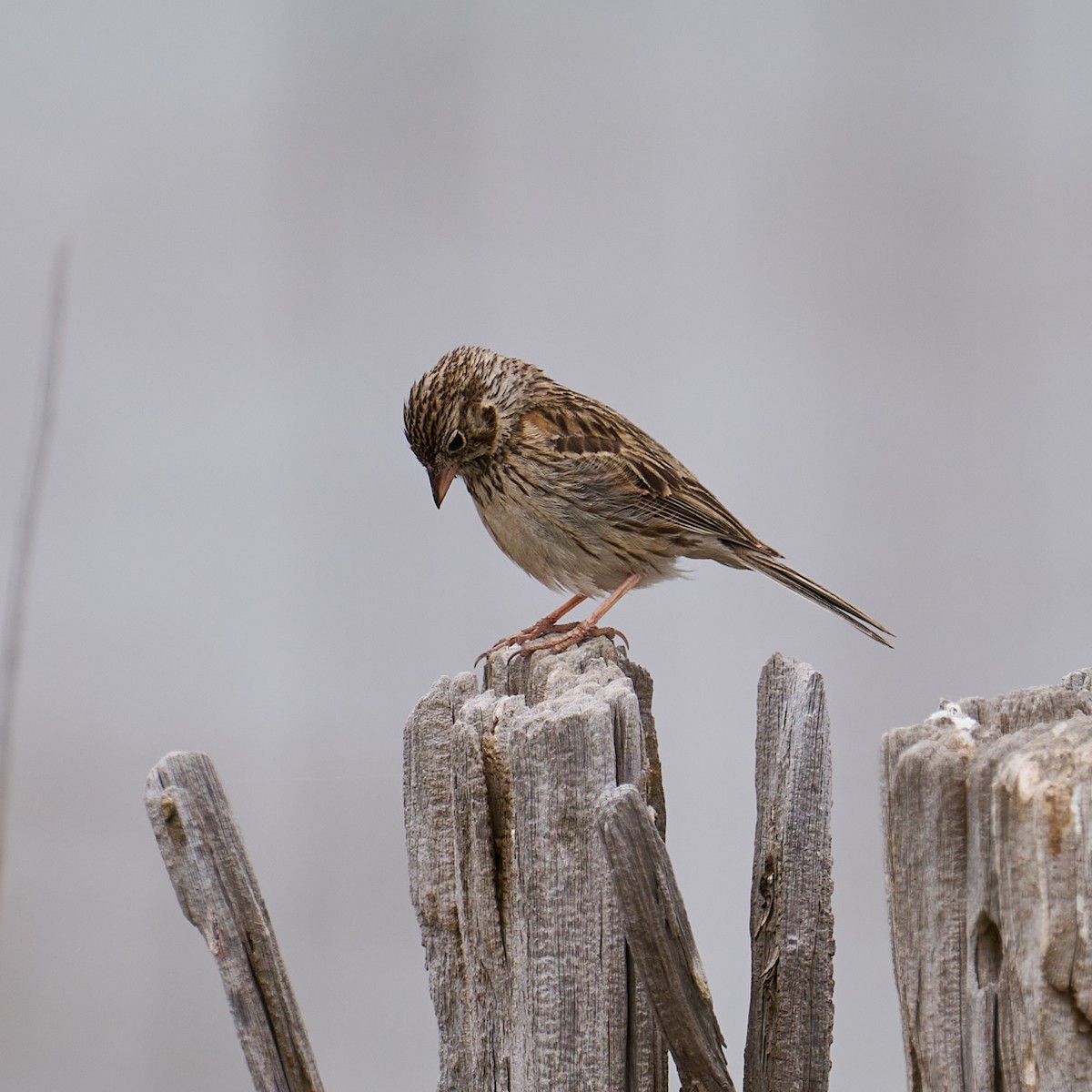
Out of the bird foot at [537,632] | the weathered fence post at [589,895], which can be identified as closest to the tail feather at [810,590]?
the bird foot at [537,632]

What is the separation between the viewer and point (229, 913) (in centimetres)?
183

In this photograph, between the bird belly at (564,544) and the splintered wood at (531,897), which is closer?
the splintered wood at (531,897)

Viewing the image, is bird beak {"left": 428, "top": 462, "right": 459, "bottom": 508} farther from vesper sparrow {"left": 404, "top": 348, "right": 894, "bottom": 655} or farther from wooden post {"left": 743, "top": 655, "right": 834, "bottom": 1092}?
wooden post {"left": 743, "top": 655, "right": 834, "bottom": 1092}

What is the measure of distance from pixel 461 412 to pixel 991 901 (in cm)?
260

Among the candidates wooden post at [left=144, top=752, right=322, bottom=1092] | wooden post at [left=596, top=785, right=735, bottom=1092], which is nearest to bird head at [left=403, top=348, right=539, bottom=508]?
wooden post at [left=144, top=752, right=322, bottom=1092]

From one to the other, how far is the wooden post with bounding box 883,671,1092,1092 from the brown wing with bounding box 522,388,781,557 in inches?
92.2

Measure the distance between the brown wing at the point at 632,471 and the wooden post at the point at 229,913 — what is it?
215cm

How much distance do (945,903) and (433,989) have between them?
2.85 ft

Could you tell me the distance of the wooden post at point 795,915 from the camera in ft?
5.89

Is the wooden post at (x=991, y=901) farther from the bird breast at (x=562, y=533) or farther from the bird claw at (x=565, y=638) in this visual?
the bird breast at (x=562, y=533)

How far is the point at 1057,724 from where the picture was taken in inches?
57.9

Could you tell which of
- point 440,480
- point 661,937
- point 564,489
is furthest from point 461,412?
point 661,937

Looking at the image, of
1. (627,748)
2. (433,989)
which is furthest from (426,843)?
(627,748)

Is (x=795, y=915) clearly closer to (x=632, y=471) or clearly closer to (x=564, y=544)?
(x=564, y=544)
